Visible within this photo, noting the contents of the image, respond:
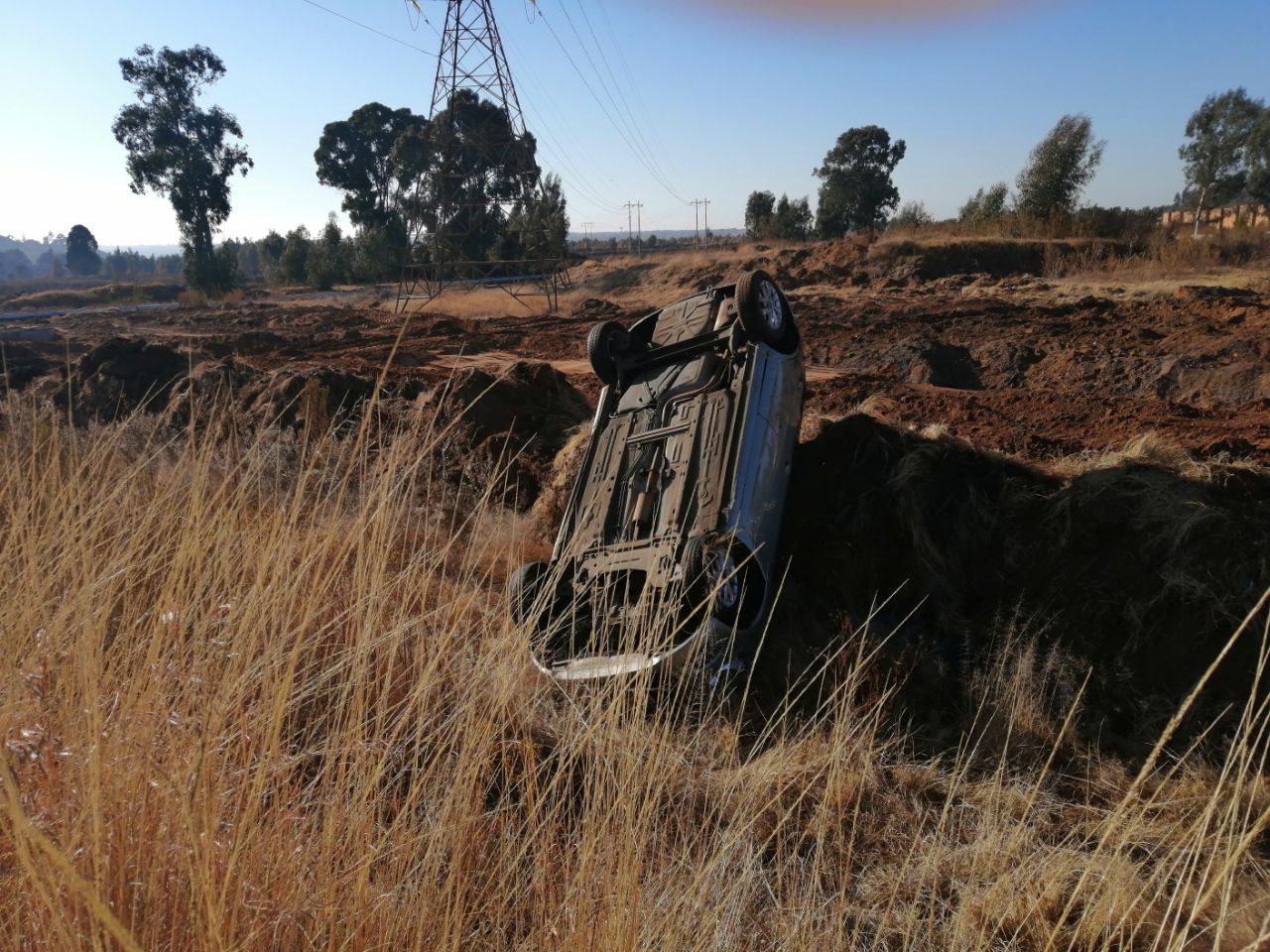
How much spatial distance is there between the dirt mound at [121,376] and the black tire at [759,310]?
9565 millimetres

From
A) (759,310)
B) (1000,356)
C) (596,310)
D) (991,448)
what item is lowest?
(991,448)

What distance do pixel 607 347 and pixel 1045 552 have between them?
3.93 m

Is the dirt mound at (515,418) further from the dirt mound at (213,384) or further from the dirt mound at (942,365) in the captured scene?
the dirt mound at (942,365)

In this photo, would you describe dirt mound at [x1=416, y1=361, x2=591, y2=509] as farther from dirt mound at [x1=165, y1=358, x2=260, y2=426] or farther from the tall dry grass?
the tall dry grass

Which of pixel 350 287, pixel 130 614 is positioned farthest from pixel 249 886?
pixel 350 287

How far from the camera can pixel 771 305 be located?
20.9ft

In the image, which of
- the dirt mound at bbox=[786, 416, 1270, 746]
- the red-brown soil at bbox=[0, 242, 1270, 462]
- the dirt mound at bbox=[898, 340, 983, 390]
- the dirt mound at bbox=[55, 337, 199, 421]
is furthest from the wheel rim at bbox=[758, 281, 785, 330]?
the dirt mound at bbox=[55, 337, 199, 421]

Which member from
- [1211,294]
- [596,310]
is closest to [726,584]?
[1211,294]

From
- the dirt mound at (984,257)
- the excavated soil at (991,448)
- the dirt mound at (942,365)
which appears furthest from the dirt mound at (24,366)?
the dirt mound at (984,257)

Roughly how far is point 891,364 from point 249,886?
42.9 feet

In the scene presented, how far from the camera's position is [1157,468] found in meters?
5.93

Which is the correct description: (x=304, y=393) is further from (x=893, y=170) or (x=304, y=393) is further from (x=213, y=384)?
(x=893, y=170)

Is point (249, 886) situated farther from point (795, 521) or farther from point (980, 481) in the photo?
point (980, 481)

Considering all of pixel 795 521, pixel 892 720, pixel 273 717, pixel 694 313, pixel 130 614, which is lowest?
pixel 892 720
